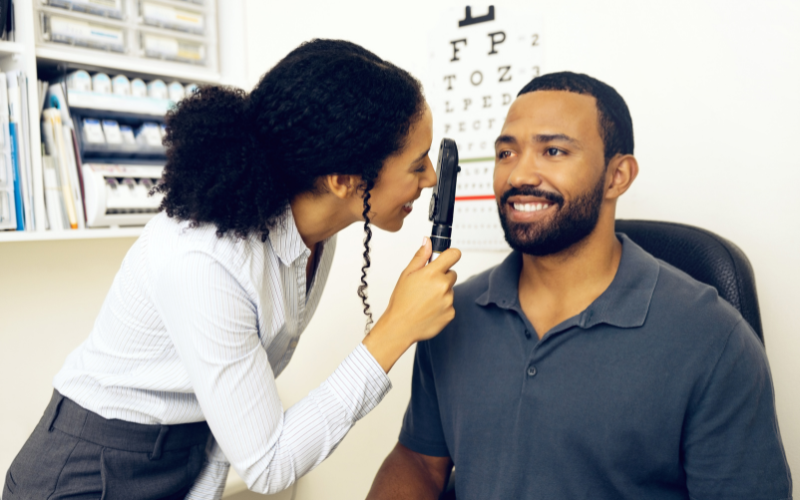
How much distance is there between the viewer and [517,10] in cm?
153

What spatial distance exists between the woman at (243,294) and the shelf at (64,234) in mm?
648

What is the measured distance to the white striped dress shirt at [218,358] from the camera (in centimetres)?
87

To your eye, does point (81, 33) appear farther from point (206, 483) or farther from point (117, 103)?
point (206, 483)

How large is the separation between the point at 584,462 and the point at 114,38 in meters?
1.77

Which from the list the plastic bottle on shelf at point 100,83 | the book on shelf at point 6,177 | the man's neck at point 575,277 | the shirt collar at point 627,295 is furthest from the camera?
the plastic bottle on shelf at point 100,83

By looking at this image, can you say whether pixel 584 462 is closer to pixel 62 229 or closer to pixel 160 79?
pixel 62 229

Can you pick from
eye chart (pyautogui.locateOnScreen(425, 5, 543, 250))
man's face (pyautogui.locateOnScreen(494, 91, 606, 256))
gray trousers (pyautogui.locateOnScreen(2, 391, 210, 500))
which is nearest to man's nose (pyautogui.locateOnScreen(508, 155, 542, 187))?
man's face (pyautogui.locateOnScreen(494, 91, 606, 256))

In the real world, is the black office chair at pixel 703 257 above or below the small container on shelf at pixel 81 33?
below

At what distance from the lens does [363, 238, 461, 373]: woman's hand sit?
0.94m

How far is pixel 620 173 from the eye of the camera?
1.11 metres

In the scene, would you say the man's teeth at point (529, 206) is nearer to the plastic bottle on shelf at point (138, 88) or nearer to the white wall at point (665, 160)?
the white wall at point (665, 160)

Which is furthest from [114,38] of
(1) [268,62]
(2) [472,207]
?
(2) [472,207]

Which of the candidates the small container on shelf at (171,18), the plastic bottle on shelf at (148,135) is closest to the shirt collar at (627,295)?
the plastic bottle on shelf at (148,135)

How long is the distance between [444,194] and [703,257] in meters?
0.49
